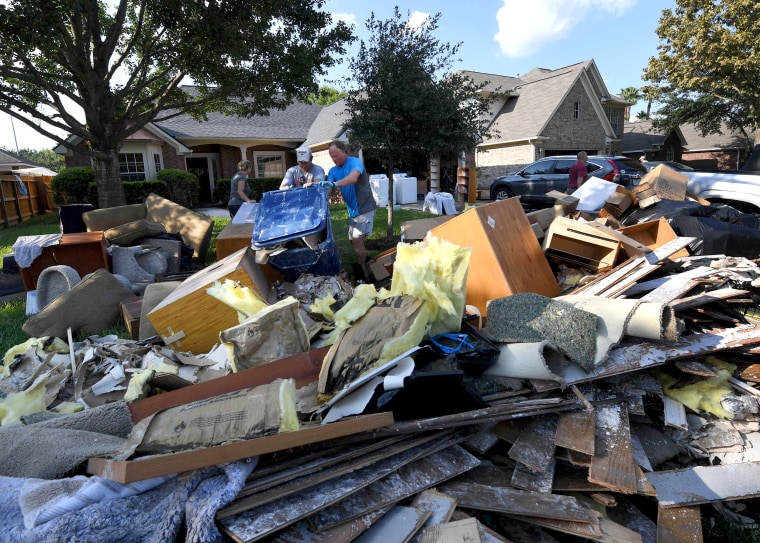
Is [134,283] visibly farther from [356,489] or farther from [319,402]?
[356,489]

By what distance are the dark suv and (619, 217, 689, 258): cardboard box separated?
19.4 ft

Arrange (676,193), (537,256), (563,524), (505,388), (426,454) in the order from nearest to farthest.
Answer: (563,524), (426,454), (505,388), (537,256), (676,193)

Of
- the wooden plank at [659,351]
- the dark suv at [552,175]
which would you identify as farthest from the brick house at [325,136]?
the wooden plank at [659,351]

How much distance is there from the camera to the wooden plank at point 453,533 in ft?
5.66

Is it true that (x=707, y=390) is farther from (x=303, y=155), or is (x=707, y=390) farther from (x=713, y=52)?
(x=713, y=52)

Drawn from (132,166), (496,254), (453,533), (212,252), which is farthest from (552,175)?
(132,166)

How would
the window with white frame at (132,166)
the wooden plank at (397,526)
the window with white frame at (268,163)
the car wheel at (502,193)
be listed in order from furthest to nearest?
Result: 1. the window with white frame at (268,163)
2. the window with white frame at (132,166)
3. the car wheel at (502,193)
4. the wooden plank at (397,526)

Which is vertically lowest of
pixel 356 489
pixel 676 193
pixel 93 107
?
pixel 356 489

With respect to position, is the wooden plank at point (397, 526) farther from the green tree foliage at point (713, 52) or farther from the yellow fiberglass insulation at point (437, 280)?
the green tree foliage at point (713, 52)

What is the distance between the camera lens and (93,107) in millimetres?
8336

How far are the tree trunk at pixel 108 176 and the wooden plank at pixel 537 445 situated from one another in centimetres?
909

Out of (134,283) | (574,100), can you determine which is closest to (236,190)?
(134,283)

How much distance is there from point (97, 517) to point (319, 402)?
1089 mm

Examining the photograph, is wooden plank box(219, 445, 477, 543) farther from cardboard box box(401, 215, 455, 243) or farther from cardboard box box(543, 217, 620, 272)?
cardboard box box(401, 215, 455, 243)
